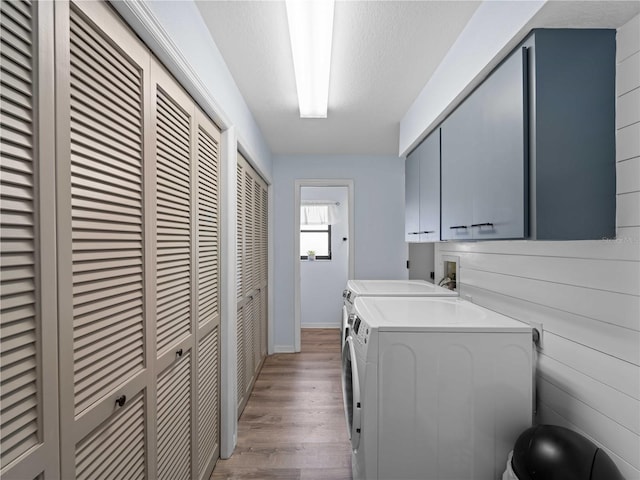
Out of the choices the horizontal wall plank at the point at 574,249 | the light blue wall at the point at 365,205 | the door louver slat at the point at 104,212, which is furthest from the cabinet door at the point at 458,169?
the light blue wall at the point at 365,205

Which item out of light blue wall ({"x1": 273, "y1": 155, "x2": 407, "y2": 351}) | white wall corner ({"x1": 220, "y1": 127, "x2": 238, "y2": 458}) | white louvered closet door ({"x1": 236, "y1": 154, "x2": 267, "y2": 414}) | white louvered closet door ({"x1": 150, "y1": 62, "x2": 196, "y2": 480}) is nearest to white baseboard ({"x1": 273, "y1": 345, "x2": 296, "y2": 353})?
light blue wall ({"x1": 273, "y1": 155, "x2": 407, "y2": 351})

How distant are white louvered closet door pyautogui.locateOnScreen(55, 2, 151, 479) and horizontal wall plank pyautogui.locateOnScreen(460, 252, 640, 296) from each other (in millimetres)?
1556

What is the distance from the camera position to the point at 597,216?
111 centimetres

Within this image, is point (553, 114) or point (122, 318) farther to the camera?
point (553, 114)

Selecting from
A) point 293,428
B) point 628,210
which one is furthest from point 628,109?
point 293,428

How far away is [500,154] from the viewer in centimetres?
130

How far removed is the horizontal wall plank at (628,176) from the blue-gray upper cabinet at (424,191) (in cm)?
100

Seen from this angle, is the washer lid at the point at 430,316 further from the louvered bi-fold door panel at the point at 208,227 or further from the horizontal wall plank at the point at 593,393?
the louvered bi-fold door panel at the point at 208,227

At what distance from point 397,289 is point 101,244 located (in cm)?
199

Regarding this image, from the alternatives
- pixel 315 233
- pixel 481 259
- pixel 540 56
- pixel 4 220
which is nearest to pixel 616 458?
pixel 481 259

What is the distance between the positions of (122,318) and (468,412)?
1335mm

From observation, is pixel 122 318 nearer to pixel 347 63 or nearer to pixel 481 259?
pixel 347 63

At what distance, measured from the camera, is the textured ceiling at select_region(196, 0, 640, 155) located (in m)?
1.45

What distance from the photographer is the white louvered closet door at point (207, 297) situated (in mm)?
1654
